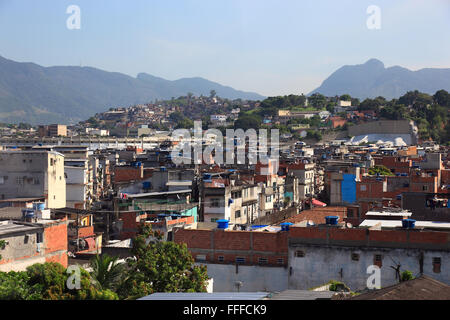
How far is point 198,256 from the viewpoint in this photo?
16328 millimetres

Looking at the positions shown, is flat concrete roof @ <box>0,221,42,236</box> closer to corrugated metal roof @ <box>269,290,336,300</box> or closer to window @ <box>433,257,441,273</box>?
corrugated metal roof @ <box>269,290,336,300</box>

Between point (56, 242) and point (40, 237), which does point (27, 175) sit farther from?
point (40, 237)

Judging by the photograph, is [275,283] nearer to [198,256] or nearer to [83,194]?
[198,256]

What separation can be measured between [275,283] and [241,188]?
9.78 meters

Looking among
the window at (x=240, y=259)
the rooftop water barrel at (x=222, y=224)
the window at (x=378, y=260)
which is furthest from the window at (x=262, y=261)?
the window at (x=378, y=260)

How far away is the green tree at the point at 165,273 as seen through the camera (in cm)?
1235

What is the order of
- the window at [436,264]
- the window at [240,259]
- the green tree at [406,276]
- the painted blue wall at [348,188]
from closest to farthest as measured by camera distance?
the green tree at [406,276] → the window at [436,264] → the window at [240,259] → the painted blue wall at [348,188]

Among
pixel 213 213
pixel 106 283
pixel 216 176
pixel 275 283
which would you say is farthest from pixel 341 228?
pixel 216 176

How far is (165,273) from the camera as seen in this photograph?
1282 centimetres

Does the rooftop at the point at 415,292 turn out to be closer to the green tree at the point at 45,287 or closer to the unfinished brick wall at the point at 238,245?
the green tree at the point at 45,287

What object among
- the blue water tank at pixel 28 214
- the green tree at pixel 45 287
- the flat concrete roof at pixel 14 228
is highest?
the blue water tank at pixel 28 214

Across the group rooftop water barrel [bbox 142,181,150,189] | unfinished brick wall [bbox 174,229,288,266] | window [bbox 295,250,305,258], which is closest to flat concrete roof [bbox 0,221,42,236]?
unfinished brick wall [bbox 174,229,288,266]

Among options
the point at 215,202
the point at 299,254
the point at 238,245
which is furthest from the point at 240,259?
the point at 215,202

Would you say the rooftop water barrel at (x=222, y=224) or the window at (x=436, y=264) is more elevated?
the rooftop water barrel at (x=222, y=224)
